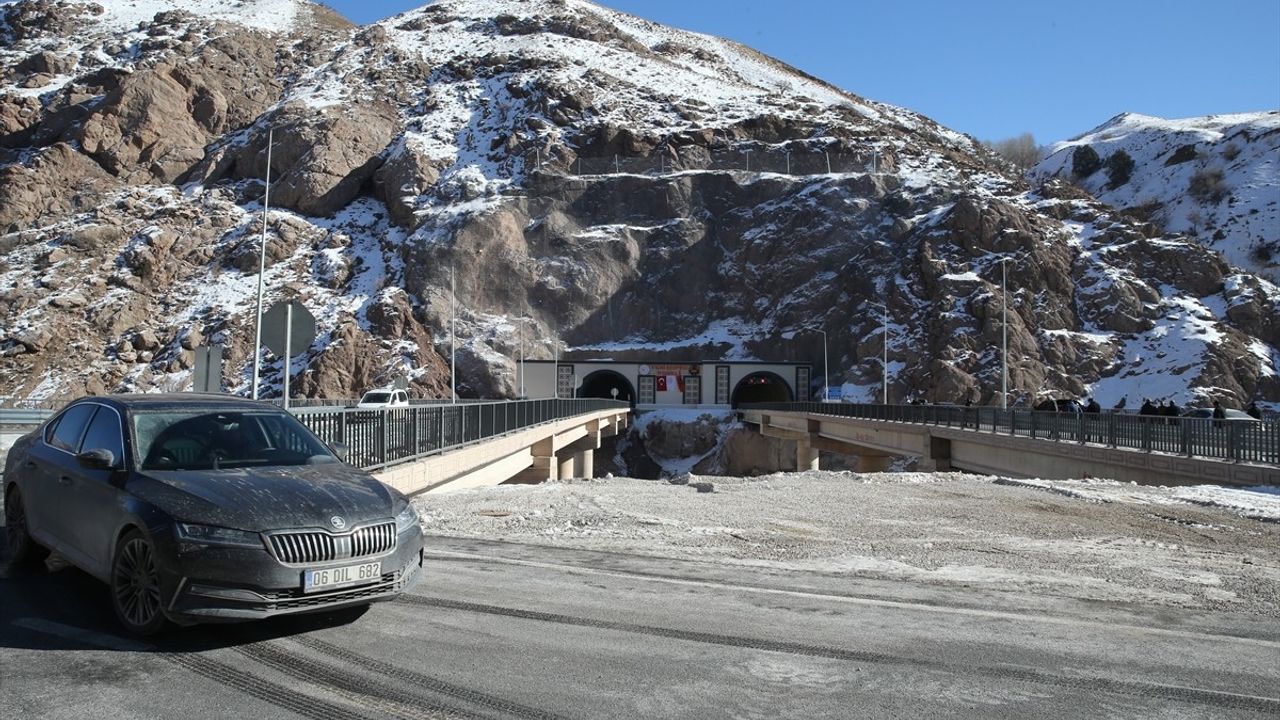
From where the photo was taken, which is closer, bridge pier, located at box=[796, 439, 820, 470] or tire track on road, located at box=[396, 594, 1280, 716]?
tire track on road, located at box=[396, 594, 1280, 716]

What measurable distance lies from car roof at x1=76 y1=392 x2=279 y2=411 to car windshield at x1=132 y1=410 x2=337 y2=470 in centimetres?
9

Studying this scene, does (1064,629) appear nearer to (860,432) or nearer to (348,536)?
(348,536)

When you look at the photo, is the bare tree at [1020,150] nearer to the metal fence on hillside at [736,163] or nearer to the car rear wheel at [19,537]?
the metal fence on hillside at [736,163]

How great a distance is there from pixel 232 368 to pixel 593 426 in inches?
1422

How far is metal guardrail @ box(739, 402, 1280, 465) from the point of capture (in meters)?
18.5

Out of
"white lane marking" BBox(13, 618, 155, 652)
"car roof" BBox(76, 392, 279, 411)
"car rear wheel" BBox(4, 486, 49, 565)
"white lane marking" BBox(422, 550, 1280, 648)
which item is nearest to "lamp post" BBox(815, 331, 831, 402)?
"white lane marking" BBox(422, 550, 1280, 648)

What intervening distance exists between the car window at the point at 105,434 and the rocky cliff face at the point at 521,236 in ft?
221

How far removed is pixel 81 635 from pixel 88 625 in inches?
9.7

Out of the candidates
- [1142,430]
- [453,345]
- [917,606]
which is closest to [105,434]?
[917,606]

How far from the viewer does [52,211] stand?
274ft

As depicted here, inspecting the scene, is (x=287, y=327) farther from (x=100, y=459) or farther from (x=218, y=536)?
(x=218, y=536)

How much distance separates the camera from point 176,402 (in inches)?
277

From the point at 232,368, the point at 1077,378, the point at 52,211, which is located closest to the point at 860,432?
the point at 1077,378

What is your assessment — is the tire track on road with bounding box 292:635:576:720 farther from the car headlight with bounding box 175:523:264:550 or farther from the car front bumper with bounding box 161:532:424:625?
the car headlight with bounding box 175:523:264:550
